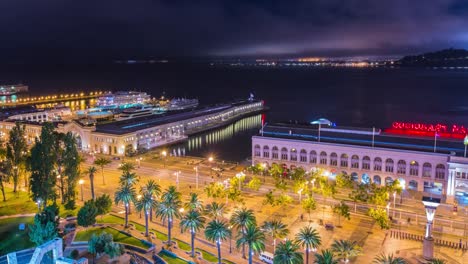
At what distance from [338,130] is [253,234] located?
216 ft

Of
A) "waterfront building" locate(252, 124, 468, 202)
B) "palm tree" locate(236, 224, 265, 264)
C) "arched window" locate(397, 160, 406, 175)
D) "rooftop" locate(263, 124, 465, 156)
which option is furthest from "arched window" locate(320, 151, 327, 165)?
"palm tree" locate(236, 224, 265, 264)

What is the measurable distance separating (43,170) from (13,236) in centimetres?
1358

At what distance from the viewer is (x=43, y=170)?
81312mm

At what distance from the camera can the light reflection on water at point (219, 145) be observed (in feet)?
→ 500

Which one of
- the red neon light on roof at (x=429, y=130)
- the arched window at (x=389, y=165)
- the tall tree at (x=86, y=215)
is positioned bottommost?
the tall tree at (x=86, y=215)

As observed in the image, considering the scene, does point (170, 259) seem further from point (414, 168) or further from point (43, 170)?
point (414, 168)

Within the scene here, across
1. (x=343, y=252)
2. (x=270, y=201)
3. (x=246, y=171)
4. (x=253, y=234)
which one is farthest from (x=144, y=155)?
(x=343, y=252)

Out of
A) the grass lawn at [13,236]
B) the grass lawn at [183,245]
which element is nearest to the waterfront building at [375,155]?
the grass lawn at [183,245]

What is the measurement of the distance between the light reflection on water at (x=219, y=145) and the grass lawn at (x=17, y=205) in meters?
62.6

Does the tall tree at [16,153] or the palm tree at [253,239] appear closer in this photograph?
the palm tree at [253,239]

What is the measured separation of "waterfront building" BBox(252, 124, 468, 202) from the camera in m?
96.8

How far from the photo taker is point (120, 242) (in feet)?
231

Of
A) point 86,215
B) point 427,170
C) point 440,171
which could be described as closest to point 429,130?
point 427,170

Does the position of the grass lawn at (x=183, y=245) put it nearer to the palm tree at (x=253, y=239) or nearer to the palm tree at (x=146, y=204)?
the palm tree at (x=146, y=204)
